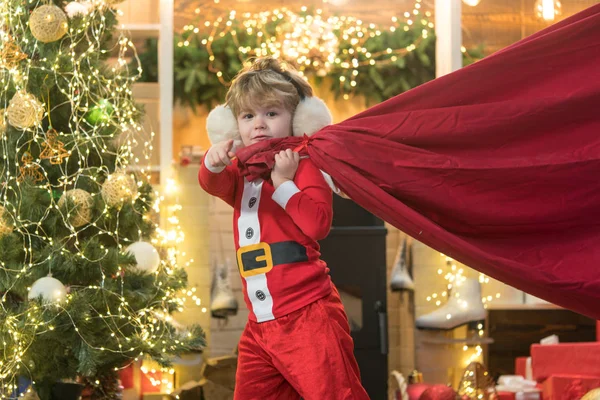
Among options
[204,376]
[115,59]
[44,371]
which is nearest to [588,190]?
[44,371]

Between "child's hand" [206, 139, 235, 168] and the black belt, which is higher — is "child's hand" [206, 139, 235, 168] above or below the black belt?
above

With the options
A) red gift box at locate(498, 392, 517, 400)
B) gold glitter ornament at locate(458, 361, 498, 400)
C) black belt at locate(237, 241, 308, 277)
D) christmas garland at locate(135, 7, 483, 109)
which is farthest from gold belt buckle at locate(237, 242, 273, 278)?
christmas garland at locate(135, 7, 483, 109)

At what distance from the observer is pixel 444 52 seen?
402 centimetres

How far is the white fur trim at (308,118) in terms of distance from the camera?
2.01 m

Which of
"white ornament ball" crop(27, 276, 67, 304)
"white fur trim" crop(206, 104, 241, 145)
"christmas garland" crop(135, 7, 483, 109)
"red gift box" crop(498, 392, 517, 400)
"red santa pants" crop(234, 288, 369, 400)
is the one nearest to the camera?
"red santa pants" crop(234, 288, 369, 400)

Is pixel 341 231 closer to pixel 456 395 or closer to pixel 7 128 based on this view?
pixel 456 395

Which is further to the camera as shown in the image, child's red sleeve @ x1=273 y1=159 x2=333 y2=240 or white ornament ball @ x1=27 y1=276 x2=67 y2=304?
white ornament ball @ x1=27 y1=276 x2=67 y2=304

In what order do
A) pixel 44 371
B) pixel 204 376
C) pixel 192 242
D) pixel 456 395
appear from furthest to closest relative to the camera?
pixel 192 242 < pixel 204 376 < pixel 456 395 < pixel 44 371

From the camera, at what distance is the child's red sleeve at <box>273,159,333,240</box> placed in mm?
1863

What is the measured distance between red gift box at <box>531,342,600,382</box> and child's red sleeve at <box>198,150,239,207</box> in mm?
1595

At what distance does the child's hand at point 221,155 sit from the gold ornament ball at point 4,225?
1025 millimetres

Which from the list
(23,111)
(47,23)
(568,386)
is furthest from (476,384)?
(47,23)

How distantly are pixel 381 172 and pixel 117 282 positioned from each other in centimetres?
127

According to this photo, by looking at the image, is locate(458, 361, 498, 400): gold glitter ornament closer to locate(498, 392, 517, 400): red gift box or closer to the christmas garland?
locate(498, 392, 517, 400): red gift box
